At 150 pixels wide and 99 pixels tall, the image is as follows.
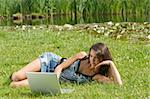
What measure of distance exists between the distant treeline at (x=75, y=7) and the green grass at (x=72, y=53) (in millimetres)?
23729

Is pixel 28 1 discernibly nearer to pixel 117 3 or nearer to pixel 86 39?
pixel 117 3

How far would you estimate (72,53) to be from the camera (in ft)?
41.5

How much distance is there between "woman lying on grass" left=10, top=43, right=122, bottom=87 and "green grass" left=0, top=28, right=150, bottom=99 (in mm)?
159

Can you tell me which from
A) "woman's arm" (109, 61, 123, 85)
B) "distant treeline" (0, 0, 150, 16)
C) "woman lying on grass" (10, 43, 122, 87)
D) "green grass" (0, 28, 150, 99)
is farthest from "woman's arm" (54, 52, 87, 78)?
"distant treeline" (0, 0, 150, 16)

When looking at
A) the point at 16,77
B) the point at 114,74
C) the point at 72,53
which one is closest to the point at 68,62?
the point at 114,74

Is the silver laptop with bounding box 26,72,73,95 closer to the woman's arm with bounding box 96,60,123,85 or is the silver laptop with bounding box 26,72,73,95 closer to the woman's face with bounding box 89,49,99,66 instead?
the woman's face with bounding box 89,49,99,66

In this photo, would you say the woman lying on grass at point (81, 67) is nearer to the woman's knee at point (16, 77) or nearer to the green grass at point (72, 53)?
the woman's knee at point (16, 77)

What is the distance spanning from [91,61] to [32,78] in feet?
3.36

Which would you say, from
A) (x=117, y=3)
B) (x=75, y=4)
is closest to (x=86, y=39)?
(x=117, y=3)

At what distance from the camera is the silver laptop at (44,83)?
7598mm

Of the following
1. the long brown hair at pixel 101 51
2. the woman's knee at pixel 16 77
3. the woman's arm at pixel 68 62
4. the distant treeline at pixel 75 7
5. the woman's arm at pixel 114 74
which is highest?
the long brown hair at pixel 101 51

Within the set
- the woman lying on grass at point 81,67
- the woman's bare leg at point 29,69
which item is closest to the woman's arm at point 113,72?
the woman lying on grass at point 81,67

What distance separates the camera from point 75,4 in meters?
44.7

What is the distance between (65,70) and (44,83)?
41.9 inches
